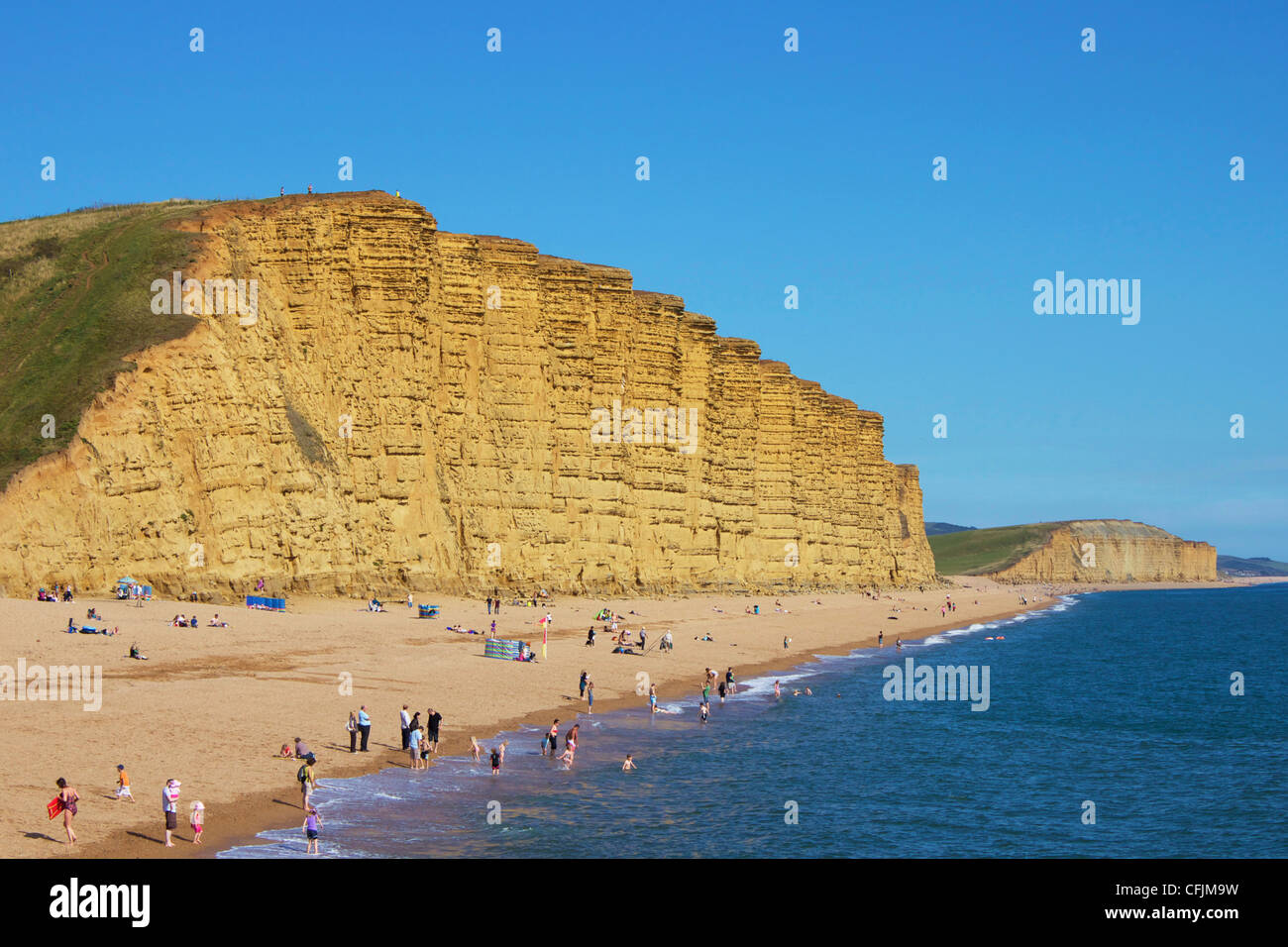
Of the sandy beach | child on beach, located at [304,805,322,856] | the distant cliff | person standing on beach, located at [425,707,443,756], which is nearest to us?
child on beach, located at [304,805,322,856]

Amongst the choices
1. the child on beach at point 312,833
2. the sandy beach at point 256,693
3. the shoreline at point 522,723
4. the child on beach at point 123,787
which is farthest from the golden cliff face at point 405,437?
the child on beach at point 312,833

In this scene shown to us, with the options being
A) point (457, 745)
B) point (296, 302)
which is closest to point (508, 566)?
point (296, 302)

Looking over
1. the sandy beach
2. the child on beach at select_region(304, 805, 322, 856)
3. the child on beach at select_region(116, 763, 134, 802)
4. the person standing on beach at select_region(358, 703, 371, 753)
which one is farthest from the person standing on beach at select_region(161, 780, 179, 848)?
the person standing on beach at select_region(358, 703, 371, 753)

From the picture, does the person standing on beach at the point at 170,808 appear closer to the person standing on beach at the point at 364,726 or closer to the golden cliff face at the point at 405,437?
the person standing on beach at the point at 364,726

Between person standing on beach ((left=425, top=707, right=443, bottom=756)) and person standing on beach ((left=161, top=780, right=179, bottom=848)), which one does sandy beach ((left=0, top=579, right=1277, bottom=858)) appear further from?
person standing on beach ((left=425, top=707, right=443, bottom=756))

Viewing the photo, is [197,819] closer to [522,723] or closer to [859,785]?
[522,723]

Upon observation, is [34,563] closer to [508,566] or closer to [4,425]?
[4,425]

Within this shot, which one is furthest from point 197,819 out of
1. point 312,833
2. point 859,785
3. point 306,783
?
point 859,785
